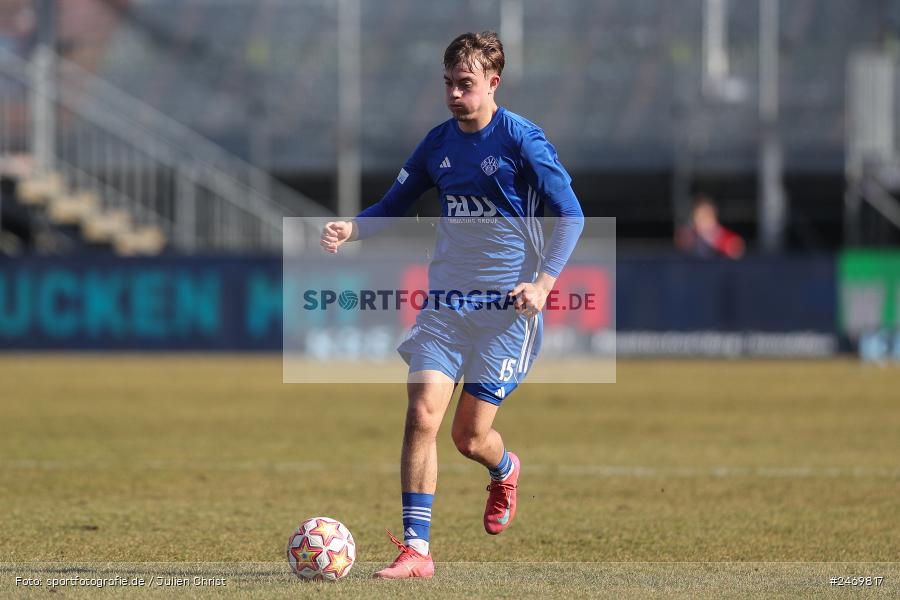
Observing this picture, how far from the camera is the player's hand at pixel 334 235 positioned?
21.9ft

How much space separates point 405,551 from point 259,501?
2918 millimetres

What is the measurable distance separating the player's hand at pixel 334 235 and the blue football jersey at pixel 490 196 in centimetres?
39

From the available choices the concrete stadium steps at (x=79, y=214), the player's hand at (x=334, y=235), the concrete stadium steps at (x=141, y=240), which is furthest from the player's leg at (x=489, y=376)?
the concrete stadium steps at (x=141, y=240)

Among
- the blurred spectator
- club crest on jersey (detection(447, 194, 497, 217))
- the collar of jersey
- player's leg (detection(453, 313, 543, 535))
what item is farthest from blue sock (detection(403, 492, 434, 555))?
the blurred spectator

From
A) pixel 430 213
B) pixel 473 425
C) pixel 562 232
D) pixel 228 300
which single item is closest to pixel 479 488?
pixel 473 425

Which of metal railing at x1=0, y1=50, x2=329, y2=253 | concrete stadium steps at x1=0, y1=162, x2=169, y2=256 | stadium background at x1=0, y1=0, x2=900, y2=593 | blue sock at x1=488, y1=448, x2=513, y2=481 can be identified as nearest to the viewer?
blue sock at x1=488, y1=448, x2=513, y2=481

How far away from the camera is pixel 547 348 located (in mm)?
21797

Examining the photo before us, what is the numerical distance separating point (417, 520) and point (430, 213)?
24460 mm

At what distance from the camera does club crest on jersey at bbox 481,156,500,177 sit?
6.52 meters

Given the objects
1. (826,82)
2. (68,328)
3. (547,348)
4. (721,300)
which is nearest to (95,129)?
(68,328)

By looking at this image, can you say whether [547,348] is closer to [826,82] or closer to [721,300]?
[721,300]

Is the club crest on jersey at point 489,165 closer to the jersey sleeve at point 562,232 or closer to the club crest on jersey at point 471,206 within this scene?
the club crest on jersey at point 471,206

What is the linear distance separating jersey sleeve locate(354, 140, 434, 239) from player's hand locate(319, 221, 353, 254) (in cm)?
12

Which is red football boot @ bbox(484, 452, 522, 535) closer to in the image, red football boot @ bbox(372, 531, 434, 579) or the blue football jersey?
red football boot @ bbox(372, 531, 434, 579)
